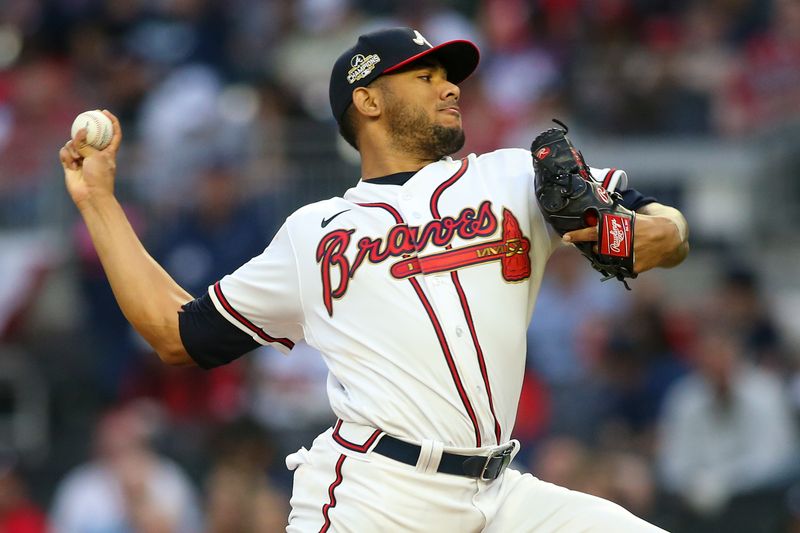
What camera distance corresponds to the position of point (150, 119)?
10484mm

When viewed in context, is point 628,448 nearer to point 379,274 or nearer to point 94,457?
point 94,457

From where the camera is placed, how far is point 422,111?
454 centimetres

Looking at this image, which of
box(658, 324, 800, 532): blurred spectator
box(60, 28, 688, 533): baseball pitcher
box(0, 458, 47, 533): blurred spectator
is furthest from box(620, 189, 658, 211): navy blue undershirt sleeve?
box(0, 458, 47, 533): blurred spectator

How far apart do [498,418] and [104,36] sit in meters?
8.25

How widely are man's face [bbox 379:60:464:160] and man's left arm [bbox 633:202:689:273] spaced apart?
68 centimetres

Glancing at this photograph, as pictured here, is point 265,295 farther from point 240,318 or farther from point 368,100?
point 368,100

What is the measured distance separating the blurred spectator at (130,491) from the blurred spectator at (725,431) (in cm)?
271

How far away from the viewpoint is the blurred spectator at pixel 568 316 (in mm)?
8703

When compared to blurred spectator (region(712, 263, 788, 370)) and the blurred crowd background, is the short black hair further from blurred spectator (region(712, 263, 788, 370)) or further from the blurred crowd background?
blurred spectator (region(712, 263, 788, 370))

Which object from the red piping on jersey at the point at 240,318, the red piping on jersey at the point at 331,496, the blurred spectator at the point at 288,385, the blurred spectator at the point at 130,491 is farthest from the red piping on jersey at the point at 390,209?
the blurred spectator at the point at 288,385

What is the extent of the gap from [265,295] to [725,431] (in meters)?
4.20

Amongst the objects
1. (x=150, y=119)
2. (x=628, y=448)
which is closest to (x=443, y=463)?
(x=628, y=448)

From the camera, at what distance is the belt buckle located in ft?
13.6

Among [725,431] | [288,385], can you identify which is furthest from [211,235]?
[725,431]
